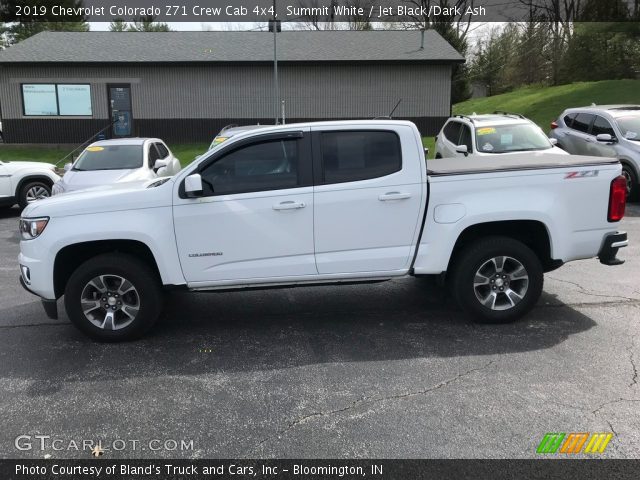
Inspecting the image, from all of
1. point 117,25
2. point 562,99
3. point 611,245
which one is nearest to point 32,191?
point 611,245

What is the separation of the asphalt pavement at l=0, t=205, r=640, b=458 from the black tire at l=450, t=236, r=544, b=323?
152 millimetres

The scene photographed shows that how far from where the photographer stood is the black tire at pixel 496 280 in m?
5.30

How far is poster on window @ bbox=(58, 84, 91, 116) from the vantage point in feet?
79.8

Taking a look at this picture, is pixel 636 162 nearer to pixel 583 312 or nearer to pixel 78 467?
pixel 583 312

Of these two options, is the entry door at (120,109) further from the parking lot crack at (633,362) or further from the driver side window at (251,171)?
the parking lot crack at (633,362)

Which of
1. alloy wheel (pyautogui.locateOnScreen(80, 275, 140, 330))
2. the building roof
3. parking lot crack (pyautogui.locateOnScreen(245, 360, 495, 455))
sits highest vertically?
the building roof

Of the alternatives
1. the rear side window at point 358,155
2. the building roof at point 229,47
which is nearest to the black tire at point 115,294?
the rear side window at point 358,155

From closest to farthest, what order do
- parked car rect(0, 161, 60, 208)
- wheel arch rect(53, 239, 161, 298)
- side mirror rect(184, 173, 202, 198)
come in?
side mirror rect(184, 173, 202, 198) < wheel arch rect(53, 239, 161, 298) < parked car rect(0, 161, 60, 208)

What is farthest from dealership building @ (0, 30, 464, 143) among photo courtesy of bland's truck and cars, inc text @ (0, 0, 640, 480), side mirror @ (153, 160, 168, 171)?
photo courtesy of bland's truck and cars, inc text @ (0, 0, 640, 480)

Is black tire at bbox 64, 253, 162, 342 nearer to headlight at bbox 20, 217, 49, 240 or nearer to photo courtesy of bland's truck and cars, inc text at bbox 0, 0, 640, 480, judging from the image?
photo courtesy of bland's truck and cars, inc text at bbox 0, 0, 640, 480

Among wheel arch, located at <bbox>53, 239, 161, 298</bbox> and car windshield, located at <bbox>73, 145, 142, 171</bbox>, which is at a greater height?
car windshield, located at <bbox>73, 145, 142, 171</bbox>

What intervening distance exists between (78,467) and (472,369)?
2832mm

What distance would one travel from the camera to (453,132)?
12.5 m

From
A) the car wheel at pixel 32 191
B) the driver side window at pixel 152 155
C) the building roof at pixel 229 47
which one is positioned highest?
the building roof at pixel 229 47
